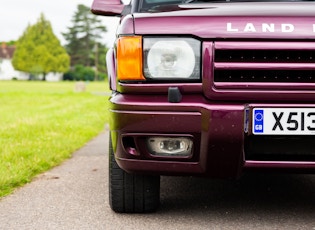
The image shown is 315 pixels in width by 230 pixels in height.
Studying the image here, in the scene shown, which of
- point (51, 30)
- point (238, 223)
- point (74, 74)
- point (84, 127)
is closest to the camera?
point (238, 223)

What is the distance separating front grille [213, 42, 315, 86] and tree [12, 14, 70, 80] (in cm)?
8284

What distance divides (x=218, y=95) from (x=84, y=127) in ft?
21.6

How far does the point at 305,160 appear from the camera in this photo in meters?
2.91

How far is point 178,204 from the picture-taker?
3672 millimetres

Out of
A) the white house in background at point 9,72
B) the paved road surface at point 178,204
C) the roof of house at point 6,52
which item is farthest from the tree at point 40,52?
the paved road surface at point 178,204

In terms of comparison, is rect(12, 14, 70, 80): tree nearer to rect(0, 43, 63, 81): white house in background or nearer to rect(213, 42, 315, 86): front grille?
rect(0, 43, 63, 81): white house in background

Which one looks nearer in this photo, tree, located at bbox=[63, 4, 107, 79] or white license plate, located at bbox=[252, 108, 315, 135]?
white license plate, located at bbox=[252, 108, 315, 135]

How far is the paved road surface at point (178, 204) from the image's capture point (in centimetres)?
320

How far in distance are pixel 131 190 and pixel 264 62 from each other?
A: 109cm

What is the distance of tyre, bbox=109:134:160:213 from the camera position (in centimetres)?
335

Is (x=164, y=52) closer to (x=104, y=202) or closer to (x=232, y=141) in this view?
(x=232, y=141)

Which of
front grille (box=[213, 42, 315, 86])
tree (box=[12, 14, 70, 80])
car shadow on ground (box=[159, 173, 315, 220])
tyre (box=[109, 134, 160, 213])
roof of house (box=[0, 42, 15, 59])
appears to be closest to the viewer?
front grille (box=[213, 42, 315, 86])

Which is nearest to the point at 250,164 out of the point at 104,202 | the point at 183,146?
the point at 183,146

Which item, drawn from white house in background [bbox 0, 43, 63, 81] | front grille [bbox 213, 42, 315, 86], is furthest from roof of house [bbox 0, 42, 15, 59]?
front grille [bbox 213, 42, 315, 86]
